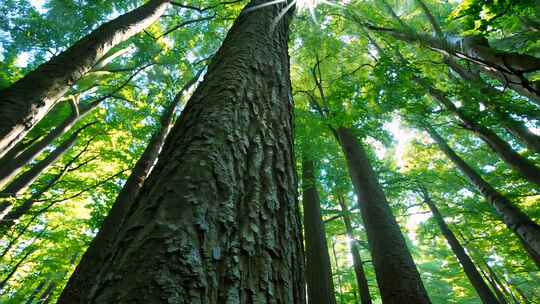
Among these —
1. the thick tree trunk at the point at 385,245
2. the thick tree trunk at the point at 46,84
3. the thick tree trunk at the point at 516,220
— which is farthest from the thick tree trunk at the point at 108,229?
the thick tree trunk at the point at 516,220

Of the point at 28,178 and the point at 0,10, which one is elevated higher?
the point at 0,10

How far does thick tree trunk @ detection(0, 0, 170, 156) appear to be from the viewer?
2.39 m

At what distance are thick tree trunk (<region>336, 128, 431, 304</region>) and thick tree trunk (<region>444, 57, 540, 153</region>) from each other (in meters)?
2.90

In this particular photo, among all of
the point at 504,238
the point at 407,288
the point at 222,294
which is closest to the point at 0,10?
the point at 222,294

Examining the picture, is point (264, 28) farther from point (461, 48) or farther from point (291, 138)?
point (461, 48)

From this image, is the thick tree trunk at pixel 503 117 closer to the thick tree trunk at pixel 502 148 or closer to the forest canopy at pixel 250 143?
the forest canopy at pixel 250 143

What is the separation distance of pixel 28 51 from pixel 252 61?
1133 cm

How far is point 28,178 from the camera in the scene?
845 cm

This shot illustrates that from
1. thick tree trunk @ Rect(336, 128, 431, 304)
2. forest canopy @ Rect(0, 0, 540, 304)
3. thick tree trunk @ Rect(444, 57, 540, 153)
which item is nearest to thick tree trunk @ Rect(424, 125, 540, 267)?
forest canopy @ Rect(0, 0, 540, 304)

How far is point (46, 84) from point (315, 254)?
6924mm

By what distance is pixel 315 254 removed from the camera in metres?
7.56

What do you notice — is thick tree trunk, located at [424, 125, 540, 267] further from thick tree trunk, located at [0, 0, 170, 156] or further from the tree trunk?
thick tree trunk, located at [0, 0, 170, 156]

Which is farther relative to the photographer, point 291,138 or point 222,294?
point 291,138

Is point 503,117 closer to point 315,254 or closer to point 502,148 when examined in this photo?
point 502,148
